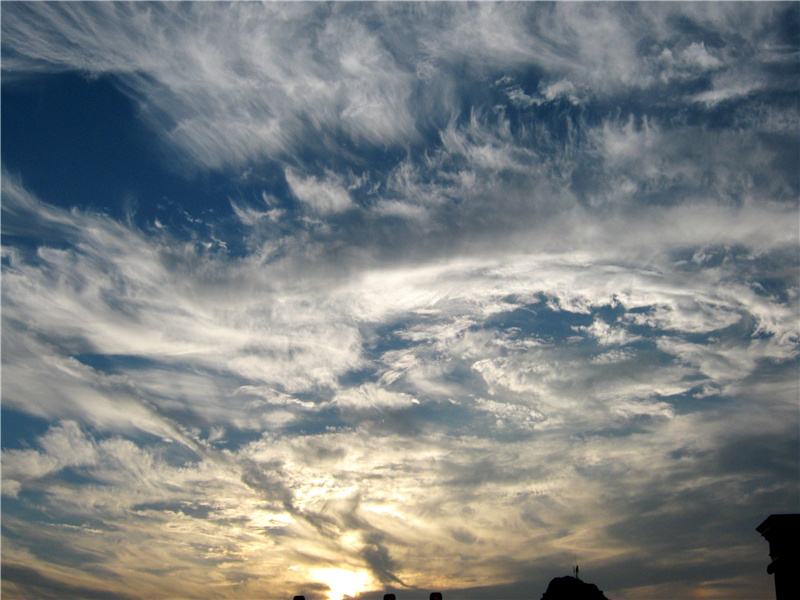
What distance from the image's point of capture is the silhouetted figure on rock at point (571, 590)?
3364 inches

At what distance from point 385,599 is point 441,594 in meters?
3.01

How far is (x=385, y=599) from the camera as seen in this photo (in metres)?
30.7

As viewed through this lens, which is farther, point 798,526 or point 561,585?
point 561,585

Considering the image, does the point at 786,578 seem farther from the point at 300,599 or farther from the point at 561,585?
the point at 561,585

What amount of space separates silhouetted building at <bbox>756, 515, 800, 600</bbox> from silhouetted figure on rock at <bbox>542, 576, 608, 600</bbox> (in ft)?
154

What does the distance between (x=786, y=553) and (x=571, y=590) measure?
167 ft

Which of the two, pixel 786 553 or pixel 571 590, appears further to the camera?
pixel 571 590

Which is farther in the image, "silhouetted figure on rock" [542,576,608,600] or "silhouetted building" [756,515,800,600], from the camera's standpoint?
"silhouetted figure on rock" [542,576,608,600]

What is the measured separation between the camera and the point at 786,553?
4203 centimetres

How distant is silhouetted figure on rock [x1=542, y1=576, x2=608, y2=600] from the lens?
280ft

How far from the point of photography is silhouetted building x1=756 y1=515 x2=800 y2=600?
4162 cm

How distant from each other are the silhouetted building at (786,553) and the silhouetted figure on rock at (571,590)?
4696 centimetres

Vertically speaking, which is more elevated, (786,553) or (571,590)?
(786,553)

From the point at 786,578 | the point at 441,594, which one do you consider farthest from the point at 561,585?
the point at 441,594
